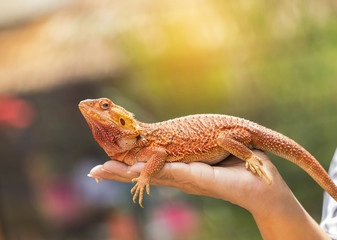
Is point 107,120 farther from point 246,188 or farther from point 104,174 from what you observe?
point 246,188

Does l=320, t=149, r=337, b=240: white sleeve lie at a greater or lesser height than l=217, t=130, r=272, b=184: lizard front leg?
lesser

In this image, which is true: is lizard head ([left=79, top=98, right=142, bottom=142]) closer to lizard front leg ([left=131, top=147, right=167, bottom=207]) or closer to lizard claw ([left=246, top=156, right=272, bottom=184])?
lizard front leg ([left=131, top=147, right=167, bottom=207])

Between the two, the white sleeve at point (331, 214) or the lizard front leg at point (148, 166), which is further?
the white sleeve at point (331, 214)

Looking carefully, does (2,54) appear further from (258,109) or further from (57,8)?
(258,109)

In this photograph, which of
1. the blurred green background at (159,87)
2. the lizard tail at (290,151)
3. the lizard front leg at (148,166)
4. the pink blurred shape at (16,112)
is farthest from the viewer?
the pink blurred shape at (16,112)

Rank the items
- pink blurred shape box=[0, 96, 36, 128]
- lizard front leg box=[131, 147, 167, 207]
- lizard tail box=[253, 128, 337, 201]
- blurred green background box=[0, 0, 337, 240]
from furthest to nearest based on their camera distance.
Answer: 1. pink blurred shape box=[0, 96, 36, 128]
2. blurred green background box=[0, 0, 337, 240]
3. lizard tail box=[253, 128, 337, 201]
4. lizard front leg box=[131, 147, 167, 207]

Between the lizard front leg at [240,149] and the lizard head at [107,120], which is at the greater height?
the lizard head at [107,120]

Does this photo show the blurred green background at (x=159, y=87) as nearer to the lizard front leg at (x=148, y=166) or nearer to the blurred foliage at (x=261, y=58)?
the blurred foliage at (x=261, y=58)

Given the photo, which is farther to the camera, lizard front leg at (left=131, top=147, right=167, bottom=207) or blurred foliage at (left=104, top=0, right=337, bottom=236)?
blurred foliage at (left=104, top=0, right=337, bottom=236)

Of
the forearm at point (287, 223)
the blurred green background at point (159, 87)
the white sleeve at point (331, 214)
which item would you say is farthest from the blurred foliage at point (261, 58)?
the forearm at point (287, 223)

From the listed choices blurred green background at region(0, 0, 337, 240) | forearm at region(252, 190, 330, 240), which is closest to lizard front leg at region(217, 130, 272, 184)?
forearm at region(252, 190, 330, 240)
